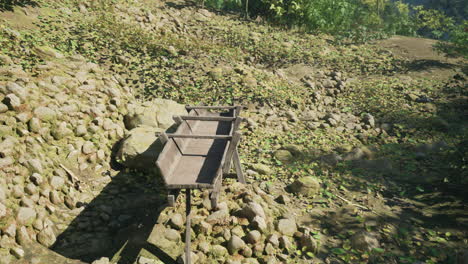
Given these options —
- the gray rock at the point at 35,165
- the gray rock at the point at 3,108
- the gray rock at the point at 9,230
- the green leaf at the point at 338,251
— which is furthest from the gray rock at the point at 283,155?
the gray rock at the point at 3,108

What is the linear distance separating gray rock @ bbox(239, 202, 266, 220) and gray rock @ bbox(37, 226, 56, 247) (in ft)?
9.04

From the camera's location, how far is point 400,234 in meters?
4.63

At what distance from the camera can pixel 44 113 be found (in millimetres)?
5602

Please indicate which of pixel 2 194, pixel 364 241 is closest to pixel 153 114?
pixel 2 194

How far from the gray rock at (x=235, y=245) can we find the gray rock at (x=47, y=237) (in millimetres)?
2534

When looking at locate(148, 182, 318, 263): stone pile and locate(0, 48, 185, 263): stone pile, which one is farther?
locate(0, 48, 185, 263): stone pile

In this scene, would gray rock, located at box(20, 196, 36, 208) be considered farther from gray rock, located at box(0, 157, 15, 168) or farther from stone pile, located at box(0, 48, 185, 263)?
gray rock, located at box(0, 157, 15, 168)

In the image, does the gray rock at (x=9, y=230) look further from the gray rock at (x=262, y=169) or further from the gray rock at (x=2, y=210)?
the gray rock at (x=262, y=169)

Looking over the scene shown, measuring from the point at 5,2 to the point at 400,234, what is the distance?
36.3 feet

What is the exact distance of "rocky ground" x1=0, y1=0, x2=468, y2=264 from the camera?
4293 millimetres

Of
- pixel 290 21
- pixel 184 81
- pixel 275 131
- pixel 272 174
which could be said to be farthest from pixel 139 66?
pixel 290 21

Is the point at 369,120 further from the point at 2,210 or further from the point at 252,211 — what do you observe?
the point at 2,210

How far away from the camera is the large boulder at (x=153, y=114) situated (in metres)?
6.86

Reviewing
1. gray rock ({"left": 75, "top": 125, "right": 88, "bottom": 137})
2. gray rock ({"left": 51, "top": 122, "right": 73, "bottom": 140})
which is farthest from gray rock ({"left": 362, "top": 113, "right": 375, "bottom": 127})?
gray rock ({"left": 51, "top": 122, "right": 73, "bottom": 140})
